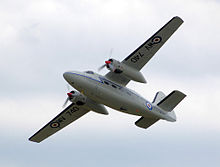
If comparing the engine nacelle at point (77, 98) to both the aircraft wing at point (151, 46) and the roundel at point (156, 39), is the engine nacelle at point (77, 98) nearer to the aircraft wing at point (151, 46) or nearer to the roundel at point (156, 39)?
the aircraft wing at point (151, 46)

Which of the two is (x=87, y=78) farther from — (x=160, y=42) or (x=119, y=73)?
(x=160, y=42)

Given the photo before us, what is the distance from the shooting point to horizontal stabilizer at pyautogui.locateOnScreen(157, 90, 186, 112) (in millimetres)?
37125

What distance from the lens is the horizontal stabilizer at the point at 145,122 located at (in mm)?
38469

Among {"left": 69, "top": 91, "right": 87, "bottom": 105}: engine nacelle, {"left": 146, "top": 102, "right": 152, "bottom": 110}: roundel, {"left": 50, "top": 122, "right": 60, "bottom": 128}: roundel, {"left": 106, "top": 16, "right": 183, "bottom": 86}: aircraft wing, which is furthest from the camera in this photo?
{"left": 50, "top": 122, "right": 60, "bottom": 128}: roundel

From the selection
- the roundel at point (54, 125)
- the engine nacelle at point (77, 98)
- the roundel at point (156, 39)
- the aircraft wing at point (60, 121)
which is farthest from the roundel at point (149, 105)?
the roundel at point (54, 125)

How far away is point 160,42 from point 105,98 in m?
5.82

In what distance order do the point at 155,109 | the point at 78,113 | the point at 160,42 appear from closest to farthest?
the point at 160,42 → the point at 155,109 → the point at 78,113

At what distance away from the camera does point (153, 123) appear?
38594 millimetres

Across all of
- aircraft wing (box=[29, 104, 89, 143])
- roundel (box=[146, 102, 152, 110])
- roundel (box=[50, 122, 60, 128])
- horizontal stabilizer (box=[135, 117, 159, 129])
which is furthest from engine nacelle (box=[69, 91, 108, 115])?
roundel (box=[50, 122, 60, 128])

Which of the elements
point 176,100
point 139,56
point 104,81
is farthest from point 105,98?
point 176,100

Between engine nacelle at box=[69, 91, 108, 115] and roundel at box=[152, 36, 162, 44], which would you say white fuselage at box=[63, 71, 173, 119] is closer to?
engine nacelle at box=[69, 91, 108, 115]

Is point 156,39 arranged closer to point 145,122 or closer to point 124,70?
point 124,70

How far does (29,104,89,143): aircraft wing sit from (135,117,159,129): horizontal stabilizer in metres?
4.63

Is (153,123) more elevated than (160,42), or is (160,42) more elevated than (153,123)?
(160,42)
